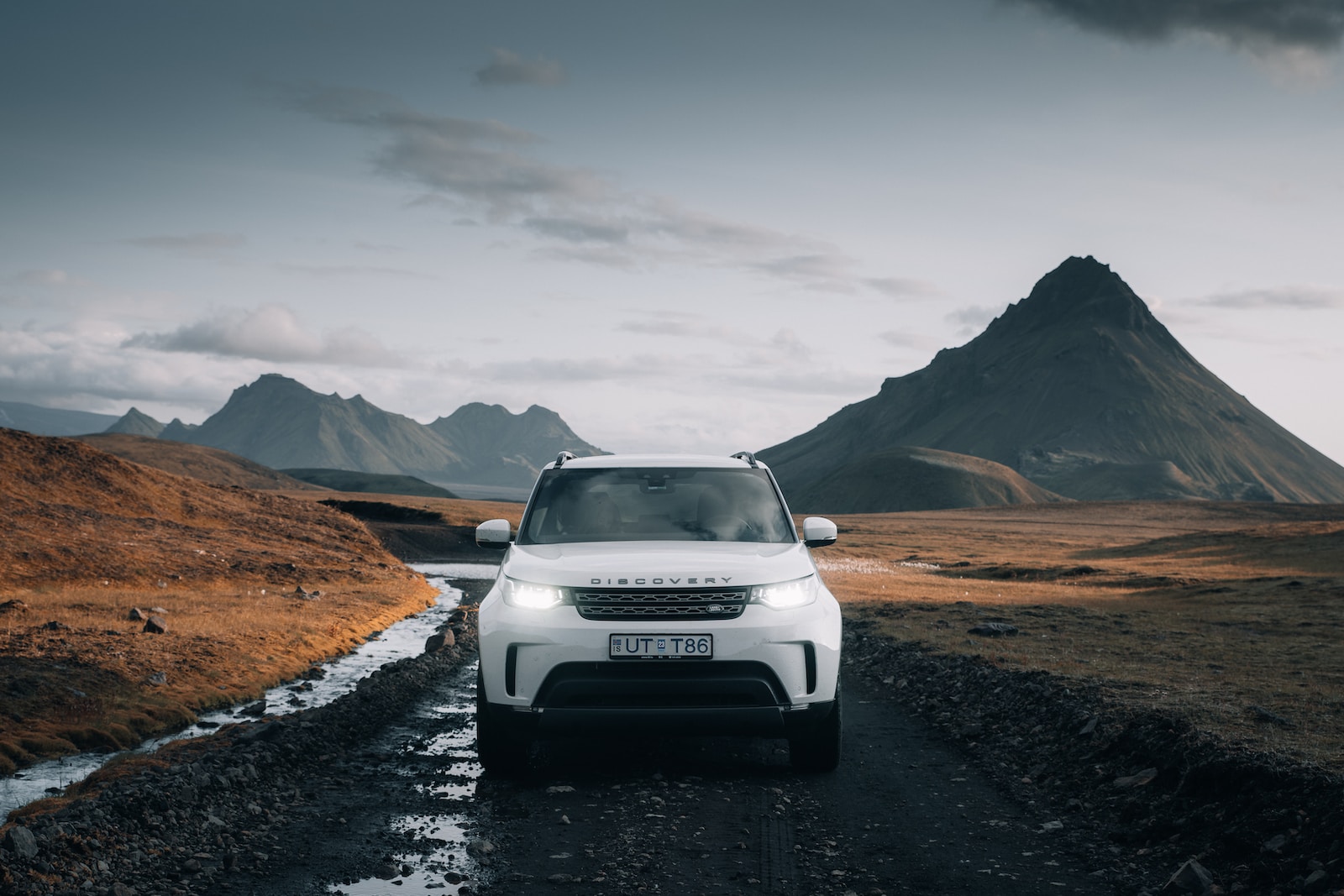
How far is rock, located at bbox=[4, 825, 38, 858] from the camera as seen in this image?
569cm

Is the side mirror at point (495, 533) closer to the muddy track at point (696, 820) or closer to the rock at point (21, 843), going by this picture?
the muddy track at point (696, 820)

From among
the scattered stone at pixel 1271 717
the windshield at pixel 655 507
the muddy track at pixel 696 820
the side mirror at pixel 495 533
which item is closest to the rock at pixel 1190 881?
the muddy track at pixel 696 820

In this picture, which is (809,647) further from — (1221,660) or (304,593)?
(304,593)

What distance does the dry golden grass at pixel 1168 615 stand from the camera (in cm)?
1062

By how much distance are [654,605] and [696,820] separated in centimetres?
151

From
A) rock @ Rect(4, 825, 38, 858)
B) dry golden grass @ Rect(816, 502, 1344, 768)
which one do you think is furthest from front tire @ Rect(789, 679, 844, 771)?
rock @ Rect(4, 825, 38, 858)

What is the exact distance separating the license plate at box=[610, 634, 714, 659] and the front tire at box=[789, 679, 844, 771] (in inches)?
52.6

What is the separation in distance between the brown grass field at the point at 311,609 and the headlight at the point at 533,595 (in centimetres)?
567

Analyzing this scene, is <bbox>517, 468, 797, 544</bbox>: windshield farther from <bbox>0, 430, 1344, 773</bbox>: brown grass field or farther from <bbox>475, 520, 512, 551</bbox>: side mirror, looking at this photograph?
<bbox>0, 430, 1344, 773</bbox>: brown grass field

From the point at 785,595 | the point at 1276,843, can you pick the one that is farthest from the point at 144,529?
the point at 1276,843

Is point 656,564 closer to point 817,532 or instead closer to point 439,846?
point 817,532

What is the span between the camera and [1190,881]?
5742mm

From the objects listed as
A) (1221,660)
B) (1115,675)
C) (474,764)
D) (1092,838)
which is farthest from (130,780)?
(1221,660)

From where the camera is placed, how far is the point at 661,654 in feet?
23.6
